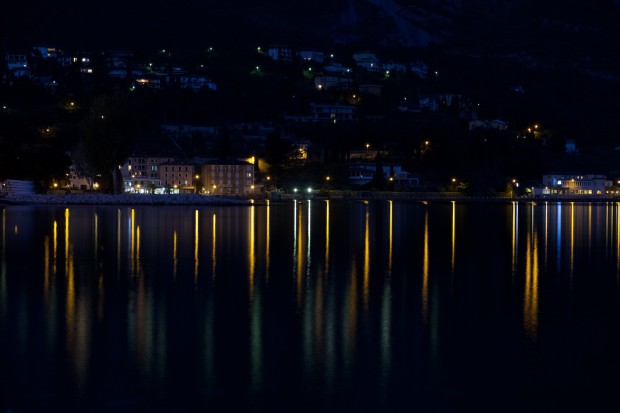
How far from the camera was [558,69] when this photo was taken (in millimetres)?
187500

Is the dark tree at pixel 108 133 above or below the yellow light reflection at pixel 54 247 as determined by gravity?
above

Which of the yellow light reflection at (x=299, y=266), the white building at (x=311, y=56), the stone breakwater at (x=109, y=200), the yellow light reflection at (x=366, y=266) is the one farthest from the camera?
the white building at (x=311, y=56)

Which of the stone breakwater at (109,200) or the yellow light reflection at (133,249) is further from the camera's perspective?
the stone breakwater at (109,200)

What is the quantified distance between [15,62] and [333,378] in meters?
125

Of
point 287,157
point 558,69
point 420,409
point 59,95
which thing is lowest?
point 420,409

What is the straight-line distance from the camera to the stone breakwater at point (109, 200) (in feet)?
212

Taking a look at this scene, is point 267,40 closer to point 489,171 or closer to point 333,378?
point 489,171

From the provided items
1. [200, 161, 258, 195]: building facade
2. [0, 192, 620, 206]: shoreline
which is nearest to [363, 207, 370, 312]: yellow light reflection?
[0, 192, 620, 206]: shoreline

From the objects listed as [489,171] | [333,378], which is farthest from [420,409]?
[489,171]

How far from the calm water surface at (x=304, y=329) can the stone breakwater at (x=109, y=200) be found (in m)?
38.1

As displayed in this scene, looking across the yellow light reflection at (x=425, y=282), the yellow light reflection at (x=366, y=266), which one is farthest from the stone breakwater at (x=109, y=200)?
the yellow light reflection at (x=425, y=282)

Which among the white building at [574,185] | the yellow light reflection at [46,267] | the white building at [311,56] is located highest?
the white building at [311,56]

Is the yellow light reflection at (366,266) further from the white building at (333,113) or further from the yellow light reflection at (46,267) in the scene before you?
the white building at (333,113)

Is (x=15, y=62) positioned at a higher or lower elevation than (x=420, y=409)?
higher
